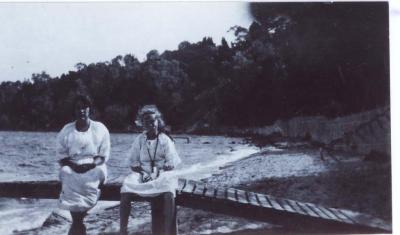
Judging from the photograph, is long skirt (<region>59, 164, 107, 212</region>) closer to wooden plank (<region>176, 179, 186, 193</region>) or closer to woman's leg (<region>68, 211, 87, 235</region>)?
woman's leg (<region>68, 211, 87, 235</region>)

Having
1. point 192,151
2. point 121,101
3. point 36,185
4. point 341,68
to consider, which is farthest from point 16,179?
point 341,68

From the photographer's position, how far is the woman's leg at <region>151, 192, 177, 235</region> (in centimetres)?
362

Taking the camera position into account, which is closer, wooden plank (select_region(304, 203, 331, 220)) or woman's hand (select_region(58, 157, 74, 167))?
woman's hand (select_region(58, 157, 74, 167))

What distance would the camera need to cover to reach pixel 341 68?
419 centimetres

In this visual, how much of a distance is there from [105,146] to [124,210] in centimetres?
48

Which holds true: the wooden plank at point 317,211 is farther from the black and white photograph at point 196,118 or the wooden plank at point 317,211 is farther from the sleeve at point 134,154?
the sleeve at point 134,154

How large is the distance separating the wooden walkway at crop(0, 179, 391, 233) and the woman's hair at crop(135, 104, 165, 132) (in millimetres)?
472

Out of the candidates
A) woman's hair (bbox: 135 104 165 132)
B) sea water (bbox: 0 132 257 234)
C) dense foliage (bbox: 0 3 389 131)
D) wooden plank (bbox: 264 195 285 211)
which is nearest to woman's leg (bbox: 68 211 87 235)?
sea water (bbox: 0 132 257 234)

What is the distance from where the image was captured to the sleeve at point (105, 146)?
367cm

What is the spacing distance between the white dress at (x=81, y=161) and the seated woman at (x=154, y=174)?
0.20 m

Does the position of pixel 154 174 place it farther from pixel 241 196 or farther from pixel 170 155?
pixel 241 196

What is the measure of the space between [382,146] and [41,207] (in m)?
2.78

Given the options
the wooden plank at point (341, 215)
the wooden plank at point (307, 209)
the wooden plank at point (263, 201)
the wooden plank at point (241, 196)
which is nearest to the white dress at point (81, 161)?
the wooden plank at point (241, 196)

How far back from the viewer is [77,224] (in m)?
3.64
